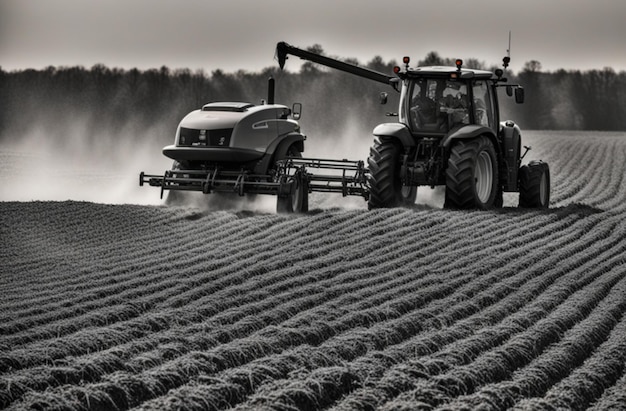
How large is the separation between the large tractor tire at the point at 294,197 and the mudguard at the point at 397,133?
140cm

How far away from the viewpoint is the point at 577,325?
9.40m

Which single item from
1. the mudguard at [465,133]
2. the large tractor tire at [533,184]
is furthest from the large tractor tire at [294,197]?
the large tractor tire at [533,184]

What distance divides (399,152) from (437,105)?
96 cm

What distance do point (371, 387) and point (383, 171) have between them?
1005 centimetres

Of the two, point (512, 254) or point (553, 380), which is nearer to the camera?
point (553, 380)

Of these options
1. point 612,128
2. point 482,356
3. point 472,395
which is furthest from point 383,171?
point 612,128

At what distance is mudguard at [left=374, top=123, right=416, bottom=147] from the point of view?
1702 centimetres

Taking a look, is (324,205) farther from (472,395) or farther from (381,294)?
(472,395)

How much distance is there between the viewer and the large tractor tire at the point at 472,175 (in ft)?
54.9

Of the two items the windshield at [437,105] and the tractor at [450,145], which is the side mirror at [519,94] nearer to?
the tractor at [450,145]

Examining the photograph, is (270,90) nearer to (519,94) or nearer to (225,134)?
(225,134)

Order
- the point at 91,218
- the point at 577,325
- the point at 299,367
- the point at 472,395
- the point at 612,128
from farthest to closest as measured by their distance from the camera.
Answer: the point at 612,128
the point at 91,218
the point at 577,325
the point at 299,367
the point at 472,395

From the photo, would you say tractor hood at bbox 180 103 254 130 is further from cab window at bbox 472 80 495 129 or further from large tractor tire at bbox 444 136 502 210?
cab window at bbox 472 80 495 129

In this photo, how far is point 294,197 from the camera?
1750 centimetres
